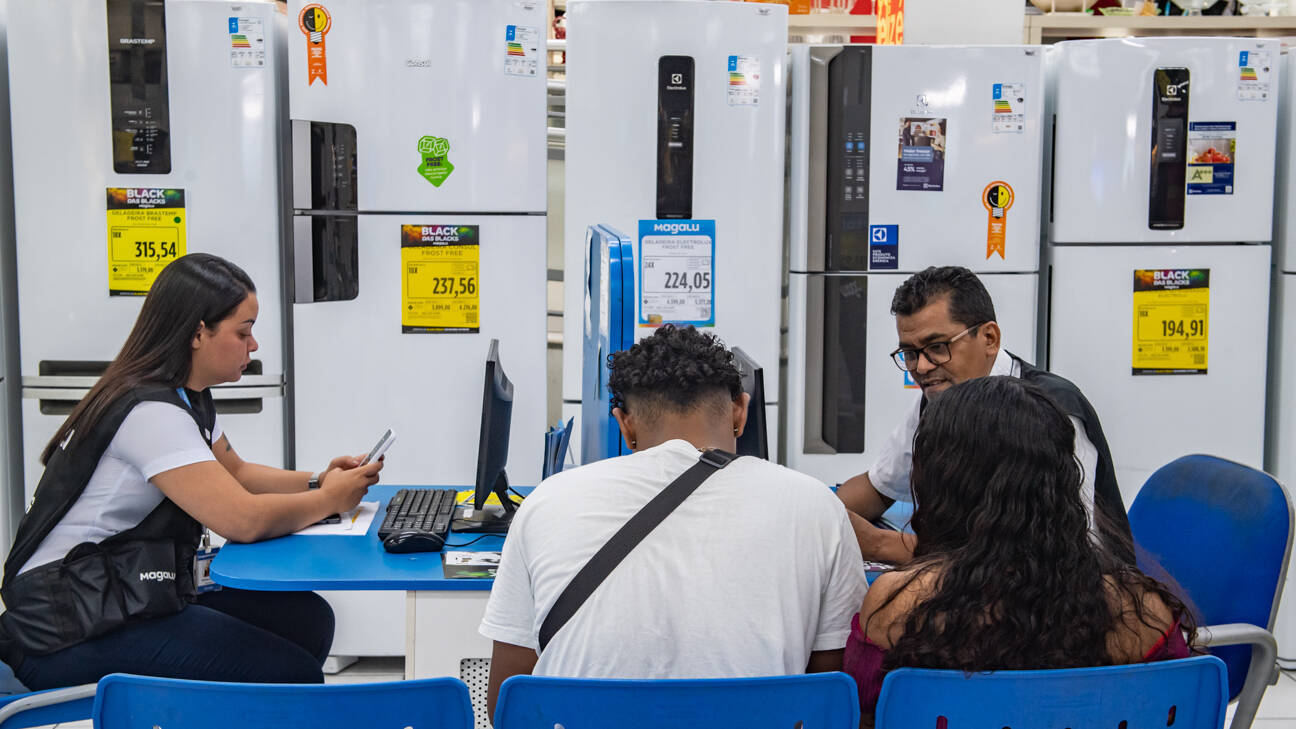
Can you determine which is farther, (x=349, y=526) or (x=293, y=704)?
(x=349, y=526)

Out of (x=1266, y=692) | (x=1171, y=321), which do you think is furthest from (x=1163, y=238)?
(x=1266, y=692)

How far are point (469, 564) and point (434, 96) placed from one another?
187 centimetres

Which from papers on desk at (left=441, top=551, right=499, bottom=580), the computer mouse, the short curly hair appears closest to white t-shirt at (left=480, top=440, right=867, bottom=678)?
the short curly hair

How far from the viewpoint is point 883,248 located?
3844 mm

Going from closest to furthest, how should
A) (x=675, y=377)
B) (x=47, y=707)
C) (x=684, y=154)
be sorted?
(x=675, y=377), (x=47, y=707), (x=684, y=154)

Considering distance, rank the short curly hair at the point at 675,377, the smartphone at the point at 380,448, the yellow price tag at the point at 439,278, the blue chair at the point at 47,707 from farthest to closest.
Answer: the yellow price tag at the point at 439,278
the smartphone at the point at 380,448
the blue chair at the point at 47,707
the short curly hair at the point at 675,377

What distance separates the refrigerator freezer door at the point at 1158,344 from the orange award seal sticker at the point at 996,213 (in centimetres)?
20

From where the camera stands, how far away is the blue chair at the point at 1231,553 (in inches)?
90.8

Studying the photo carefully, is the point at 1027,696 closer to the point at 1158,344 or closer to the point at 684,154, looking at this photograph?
the point at 684,154

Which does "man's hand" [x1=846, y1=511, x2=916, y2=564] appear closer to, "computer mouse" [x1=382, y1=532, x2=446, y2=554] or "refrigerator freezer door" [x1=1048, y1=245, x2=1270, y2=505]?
"computer mouse" [x1=382, y1=532, x2=446, y2=554]

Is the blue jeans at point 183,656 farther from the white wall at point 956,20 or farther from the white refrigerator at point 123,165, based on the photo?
the white wall at point 956,20

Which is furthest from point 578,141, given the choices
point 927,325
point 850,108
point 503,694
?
point 503,694

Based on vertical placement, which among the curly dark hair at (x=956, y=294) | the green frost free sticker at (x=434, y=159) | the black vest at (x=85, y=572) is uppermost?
the green frost free sticker at (x=434, y=159)

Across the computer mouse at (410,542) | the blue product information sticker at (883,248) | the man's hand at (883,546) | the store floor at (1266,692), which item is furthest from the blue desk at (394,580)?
the blue product information sticker at (883,248)
